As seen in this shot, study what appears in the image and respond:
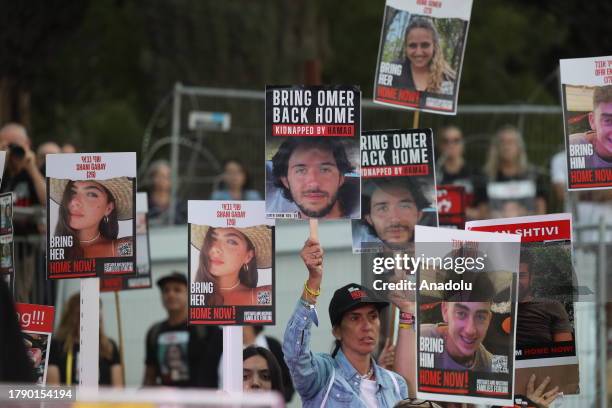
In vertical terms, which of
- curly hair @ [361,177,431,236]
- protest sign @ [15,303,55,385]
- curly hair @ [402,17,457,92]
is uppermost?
curly hair @ [402,17,457,92]

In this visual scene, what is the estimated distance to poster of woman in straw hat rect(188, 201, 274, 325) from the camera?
608 cm

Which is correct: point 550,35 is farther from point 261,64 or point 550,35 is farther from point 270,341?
point 270,341

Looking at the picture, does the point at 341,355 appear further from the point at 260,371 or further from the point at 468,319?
the point at 468,319

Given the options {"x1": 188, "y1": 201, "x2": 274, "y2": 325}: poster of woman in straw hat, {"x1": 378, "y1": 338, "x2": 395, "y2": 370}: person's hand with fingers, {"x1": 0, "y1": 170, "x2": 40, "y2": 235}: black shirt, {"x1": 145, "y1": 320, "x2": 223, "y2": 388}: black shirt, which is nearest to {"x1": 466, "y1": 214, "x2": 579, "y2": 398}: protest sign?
{"x1": 188, "y1": 201, "x2": 274, "y2": 325}: poster of woman in straw hat

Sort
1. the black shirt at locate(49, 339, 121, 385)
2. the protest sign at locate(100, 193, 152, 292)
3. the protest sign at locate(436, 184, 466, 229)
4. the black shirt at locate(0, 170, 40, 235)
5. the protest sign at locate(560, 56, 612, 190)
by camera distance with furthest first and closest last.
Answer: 1. the black shirt at locate(0, 170, 40, 235)
2. the protest sign at locate(436, 184, 466, 229)
3. the black shirt at locate(49, 339, 121, 385)
4. the protest sign at locate(100, 193, 152, 292)
5. the protest sign at locate(560, 56, 612, 190)

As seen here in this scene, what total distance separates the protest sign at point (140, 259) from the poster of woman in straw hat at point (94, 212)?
4.65 feet

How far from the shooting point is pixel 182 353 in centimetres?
938

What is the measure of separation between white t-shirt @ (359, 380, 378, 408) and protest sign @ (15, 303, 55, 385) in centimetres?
139

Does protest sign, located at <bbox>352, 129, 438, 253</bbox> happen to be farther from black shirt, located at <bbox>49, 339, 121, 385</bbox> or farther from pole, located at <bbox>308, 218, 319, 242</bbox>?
black shirt, located at <bbox>49, 339, 121, 385</bbox>

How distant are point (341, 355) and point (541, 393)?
3.18ft

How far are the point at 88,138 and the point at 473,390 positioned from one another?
95.6ft

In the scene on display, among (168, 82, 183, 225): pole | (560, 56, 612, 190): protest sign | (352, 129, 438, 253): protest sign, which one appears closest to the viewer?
(560, 56, 612, 190): protest sign

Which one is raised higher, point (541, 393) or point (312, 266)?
point (312, 266)

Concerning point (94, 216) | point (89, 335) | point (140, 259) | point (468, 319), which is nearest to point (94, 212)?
point (94, 216)
